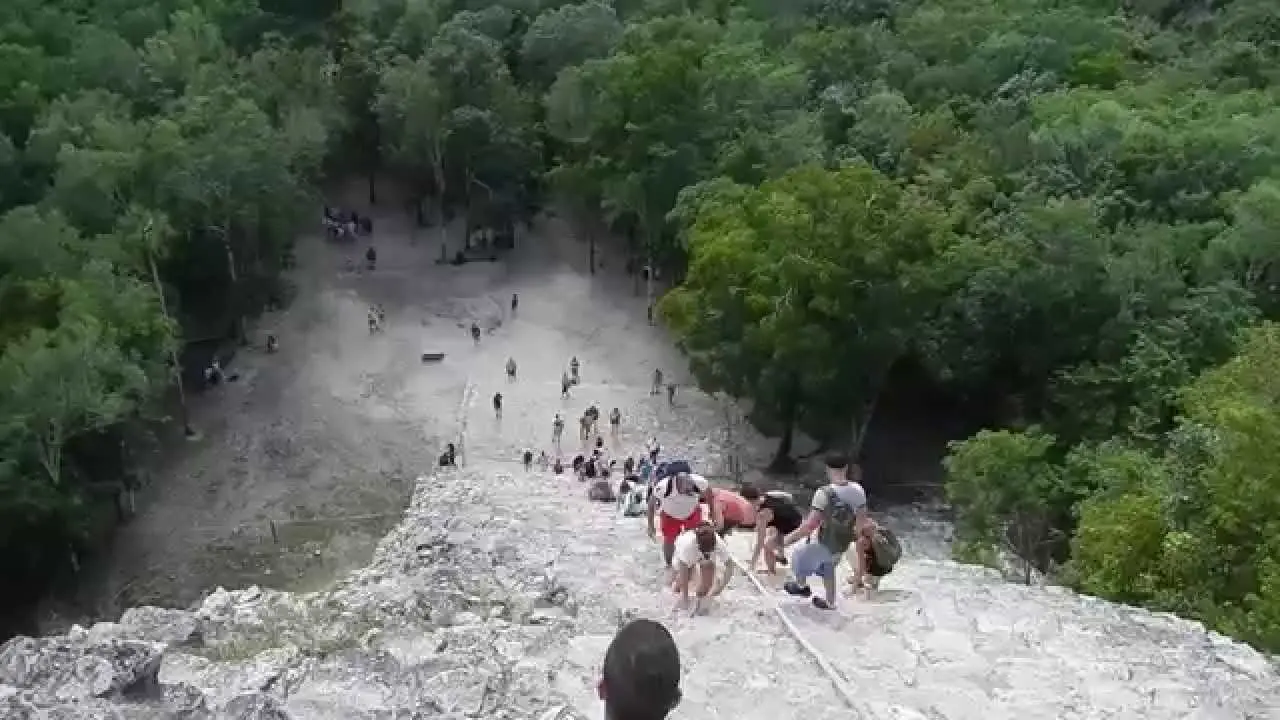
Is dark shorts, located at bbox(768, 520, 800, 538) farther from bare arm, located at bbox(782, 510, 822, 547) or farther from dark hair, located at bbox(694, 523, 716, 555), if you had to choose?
dark hair, located at bbox(694, 523, 716, 555)

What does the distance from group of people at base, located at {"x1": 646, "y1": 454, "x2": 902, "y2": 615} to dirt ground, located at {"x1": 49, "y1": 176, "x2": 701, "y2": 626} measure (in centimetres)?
1541

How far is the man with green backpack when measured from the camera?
530 inches

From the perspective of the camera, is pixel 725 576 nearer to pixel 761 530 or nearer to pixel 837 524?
pixel 761 530

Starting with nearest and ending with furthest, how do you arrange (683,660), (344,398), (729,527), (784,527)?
(683,660) → (784,527) → (729,527) → (344,398)

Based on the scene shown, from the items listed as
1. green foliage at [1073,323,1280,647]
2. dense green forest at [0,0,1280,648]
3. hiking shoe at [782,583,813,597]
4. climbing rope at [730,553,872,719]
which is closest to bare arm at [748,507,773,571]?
climbing rope at [730,553,872,719]

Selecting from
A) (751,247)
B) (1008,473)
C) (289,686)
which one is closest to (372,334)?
(751,247)

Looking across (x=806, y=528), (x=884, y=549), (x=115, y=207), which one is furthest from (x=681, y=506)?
(x=115, y=207)

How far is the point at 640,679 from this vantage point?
546cm

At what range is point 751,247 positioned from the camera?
3195 cm

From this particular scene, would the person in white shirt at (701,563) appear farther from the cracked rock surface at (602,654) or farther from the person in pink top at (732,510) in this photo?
the person in pink top at (732,510)

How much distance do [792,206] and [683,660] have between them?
752 inches

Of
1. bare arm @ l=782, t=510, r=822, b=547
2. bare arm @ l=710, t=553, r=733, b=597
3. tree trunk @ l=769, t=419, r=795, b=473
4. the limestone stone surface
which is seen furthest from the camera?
tree trunk @ l=769, t=419, r=795, b=473

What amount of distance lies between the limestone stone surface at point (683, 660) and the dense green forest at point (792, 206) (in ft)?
15.2

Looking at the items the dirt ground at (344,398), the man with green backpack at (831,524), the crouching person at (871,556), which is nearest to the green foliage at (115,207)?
the dirt ground at (344,398)
